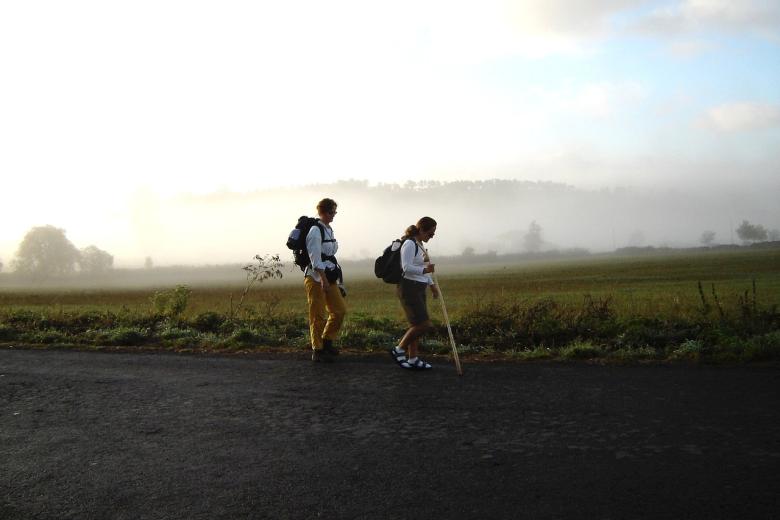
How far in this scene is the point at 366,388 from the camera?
722cm

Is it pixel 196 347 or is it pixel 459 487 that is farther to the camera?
pixel 196 347

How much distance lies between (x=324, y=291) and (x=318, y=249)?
66 centimetres

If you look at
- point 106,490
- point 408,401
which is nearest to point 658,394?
point 408,401

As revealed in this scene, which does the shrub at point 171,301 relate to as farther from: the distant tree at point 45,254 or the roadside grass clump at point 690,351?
the distant tree at point 45,254

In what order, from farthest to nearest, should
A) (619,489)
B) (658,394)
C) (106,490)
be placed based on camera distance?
(658,394)
(106,490)
(619,489)

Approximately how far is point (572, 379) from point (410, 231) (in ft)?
9.05

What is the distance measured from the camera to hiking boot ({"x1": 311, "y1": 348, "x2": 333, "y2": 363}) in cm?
905

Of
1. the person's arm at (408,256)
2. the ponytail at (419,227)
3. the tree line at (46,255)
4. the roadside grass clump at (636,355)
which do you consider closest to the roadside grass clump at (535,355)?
the roadside grass clump at (636,355)

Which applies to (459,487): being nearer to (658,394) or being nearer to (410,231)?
(658,394)

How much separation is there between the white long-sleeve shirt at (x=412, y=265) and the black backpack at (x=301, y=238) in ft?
4.81

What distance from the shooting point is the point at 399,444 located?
16.8ft

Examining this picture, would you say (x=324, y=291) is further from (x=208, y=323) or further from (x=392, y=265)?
(x=208, y=323)

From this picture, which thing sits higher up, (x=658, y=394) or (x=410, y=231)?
(x=410, y=231)

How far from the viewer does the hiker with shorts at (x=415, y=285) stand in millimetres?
8320
